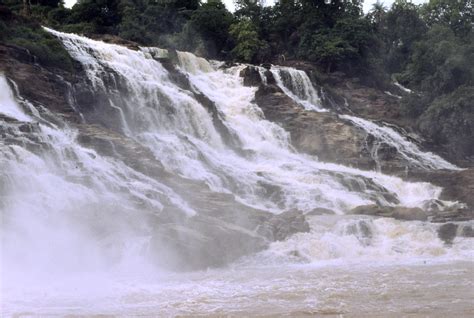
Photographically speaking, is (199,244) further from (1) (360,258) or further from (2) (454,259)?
(2) (454,259)

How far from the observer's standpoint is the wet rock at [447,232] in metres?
17.5

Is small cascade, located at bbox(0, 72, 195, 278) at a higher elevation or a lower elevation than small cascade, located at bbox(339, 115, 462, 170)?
lower

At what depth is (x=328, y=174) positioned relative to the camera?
24.3 meters

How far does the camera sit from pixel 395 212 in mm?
19844

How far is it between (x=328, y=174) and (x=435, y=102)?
12386 mm

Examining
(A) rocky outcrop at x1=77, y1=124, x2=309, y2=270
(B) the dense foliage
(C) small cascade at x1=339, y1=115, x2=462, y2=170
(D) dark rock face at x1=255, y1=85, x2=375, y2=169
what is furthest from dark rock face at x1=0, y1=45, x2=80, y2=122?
(C) small cascade at x1=339, y1=115, x2=462, y2=170

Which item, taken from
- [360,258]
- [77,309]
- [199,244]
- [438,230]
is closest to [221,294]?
[77,309]

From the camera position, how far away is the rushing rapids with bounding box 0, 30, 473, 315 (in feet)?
44.7

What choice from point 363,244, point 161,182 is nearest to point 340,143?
point 161,182

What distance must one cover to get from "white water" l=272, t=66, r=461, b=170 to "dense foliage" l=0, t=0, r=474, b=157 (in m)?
2.35

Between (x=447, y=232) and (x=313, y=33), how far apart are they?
1172 inches

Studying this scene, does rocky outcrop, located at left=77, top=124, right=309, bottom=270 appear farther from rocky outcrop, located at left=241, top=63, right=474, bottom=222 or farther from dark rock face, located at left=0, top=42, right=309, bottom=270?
rocky outcrop, located at left=241, top=63, right=474, bottom=222

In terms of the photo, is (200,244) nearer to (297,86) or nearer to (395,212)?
(395,212)

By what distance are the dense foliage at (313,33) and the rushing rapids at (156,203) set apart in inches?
303
